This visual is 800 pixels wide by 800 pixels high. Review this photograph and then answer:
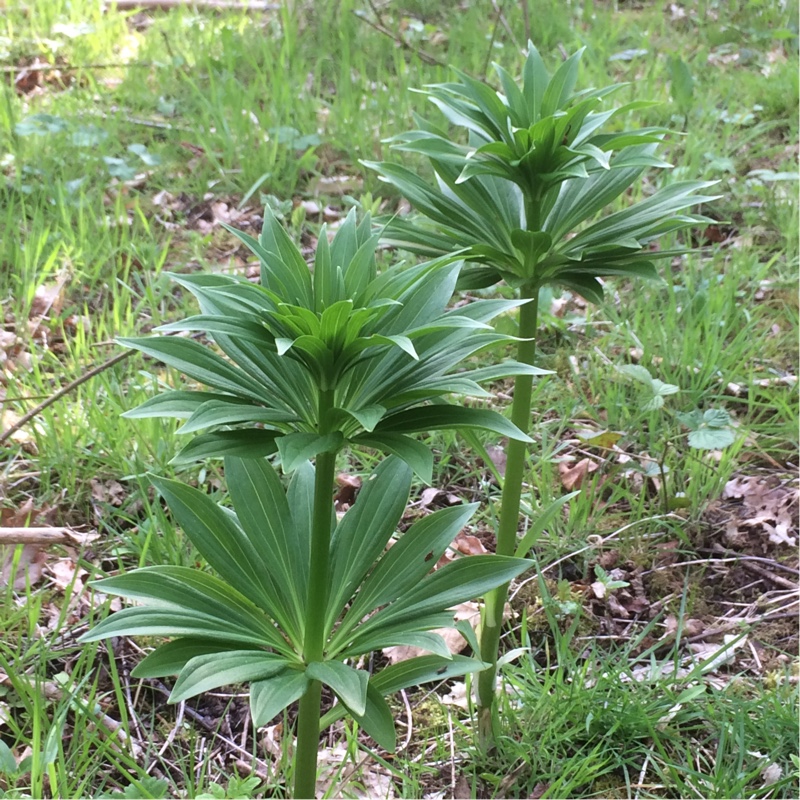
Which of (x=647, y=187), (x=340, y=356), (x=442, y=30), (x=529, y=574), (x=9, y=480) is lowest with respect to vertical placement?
(x=529, y=574)

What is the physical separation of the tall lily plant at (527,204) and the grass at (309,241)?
406mm

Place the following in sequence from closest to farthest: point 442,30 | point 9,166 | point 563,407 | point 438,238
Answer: point 438,238 < point 563,407 < point 9,166 < point 442,30

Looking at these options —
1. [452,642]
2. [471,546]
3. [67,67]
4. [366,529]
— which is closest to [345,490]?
[471,546]

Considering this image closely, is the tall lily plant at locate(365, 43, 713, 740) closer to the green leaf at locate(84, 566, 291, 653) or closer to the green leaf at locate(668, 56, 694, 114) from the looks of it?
the green leaf at locate(84, 566, 291, 653)

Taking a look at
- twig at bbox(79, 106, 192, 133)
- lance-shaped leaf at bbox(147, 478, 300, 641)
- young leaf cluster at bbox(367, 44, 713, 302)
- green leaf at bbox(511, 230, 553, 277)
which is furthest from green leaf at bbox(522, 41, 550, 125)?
twig at bbox(79, 106, 192, 133)

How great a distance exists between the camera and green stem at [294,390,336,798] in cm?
105

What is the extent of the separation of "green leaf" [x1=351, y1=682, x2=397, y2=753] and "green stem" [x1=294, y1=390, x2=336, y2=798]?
0.08 m

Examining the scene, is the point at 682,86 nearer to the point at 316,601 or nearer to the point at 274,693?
the point at 316,601

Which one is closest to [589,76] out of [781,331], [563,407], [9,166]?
[781,331]

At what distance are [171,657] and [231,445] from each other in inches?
12.3

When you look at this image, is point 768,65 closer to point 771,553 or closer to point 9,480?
point 771,553

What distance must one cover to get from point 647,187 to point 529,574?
2.24 metres

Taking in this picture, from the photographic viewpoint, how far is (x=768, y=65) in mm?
4605

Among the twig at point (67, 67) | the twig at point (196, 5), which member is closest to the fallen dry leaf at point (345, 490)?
the twig at point (67, 67)
